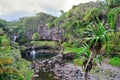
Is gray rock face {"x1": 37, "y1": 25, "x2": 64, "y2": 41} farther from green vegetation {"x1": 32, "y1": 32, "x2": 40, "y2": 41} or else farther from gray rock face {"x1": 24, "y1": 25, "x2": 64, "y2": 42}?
green vegetation {"x1": 32, "y1": 32, "x2": 40, "y2": 41}

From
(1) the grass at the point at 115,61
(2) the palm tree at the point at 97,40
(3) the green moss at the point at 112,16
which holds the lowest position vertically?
(1) the grass at the point at 115,61

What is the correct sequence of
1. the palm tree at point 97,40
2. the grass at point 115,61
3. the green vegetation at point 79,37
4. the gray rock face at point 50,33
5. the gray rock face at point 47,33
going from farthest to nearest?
1. the gray rock face at point 47,33
2. the gray rock face at point 50,33
3. the grass at point 115,61
4. the green vegetation at point 79,37
5. the palm tree at point 97,40

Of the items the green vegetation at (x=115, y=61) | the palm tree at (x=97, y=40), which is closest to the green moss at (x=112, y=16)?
the green vegetation at (x=115, y=61)

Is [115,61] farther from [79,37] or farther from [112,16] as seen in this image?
[79,37]

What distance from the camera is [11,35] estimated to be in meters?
164

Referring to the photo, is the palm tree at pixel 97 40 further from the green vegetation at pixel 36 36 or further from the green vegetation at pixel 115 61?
the green vegetation at pixel 36 36

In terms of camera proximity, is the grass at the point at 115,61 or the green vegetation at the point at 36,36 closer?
the grass at the point at 115,61

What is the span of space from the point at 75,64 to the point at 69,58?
12.7 meters

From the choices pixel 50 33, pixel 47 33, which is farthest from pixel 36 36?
pixel 50 33

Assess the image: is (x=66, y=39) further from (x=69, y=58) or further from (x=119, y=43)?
(x=119, y=43)

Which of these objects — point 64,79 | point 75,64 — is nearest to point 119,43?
point 75,64

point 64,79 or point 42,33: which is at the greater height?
point 42,33

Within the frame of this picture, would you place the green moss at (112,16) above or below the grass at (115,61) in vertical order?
above

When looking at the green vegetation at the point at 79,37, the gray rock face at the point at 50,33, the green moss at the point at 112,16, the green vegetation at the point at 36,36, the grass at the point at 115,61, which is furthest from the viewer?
the green vegetation at the point at 36,36
